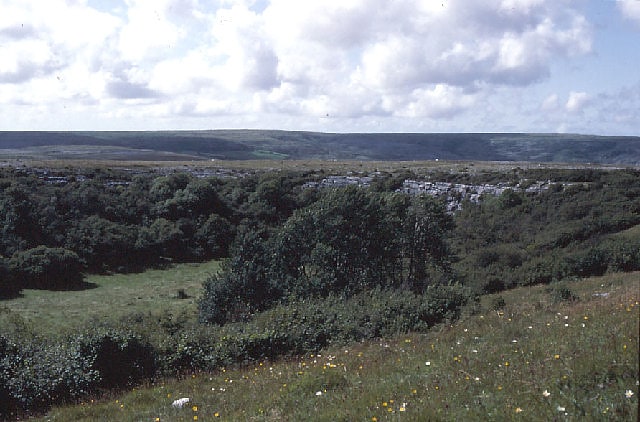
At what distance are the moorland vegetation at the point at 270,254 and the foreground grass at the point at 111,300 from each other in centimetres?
189

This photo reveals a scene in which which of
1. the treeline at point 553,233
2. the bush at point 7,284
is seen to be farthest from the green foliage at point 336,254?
the bush at point 7,284

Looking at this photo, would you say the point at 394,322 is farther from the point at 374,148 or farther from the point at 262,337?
the point at 374,148

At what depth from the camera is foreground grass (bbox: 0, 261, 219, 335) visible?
28.2 metres

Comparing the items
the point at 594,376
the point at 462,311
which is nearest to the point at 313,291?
the point at 462,311

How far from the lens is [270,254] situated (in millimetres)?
29125

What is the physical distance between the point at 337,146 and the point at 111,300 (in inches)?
5806

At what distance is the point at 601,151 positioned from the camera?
11856 cm

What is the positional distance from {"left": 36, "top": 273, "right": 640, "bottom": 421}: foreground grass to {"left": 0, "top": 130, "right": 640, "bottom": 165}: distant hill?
11941 cm

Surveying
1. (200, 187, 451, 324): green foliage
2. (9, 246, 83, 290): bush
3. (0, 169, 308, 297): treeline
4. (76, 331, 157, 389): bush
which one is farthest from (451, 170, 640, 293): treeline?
(9, 246, 83, 290): bush

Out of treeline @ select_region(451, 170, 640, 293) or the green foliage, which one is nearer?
the green foliage

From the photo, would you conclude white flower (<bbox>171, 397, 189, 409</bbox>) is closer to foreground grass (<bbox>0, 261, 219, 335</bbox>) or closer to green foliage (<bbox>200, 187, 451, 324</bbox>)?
green foliage (<bbox>200, 187, 451, 324</bbox>)

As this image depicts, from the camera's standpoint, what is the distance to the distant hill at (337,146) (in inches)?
5226

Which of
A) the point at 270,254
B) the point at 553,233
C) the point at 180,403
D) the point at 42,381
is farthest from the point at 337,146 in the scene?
the point at 180,403

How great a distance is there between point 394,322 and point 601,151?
398ft
